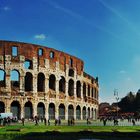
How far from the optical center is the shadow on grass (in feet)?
103

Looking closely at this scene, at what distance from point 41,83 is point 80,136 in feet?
105

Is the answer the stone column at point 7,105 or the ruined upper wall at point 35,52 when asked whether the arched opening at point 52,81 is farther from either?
the stone column at point 7,105

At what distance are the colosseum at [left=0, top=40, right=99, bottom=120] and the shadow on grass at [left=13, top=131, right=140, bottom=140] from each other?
83.4 ft

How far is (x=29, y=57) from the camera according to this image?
6106 cm

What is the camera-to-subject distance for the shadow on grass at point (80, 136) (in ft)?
103

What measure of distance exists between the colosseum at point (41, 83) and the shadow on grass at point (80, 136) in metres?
25.4

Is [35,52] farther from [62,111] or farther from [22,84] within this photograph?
[62,111]

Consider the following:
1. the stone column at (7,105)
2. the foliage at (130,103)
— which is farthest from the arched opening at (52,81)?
the foliage at (130,103)

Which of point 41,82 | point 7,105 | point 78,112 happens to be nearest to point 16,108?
point 7,105

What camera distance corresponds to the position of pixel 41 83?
64062mm

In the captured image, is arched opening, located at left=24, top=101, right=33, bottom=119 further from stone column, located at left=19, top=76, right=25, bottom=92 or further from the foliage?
the foliage

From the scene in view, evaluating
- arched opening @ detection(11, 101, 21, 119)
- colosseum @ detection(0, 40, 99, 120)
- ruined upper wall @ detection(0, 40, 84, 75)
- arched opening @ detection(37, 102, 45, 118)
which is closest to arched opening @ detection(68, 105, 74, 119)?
colosseum @ detection(0, 40, 99, 120)

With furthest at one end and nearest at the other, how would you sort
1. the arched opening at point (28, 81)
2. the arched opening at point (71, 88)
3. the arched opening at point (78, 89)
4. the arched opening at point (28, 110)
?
the arched opening at point (78, 89)
the arched opening at point (71, 88)
the arched opening at point (28, 81)
the arched opening at point (28, 110)

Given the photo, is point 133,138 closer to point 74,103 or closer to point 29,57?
point 29,57
